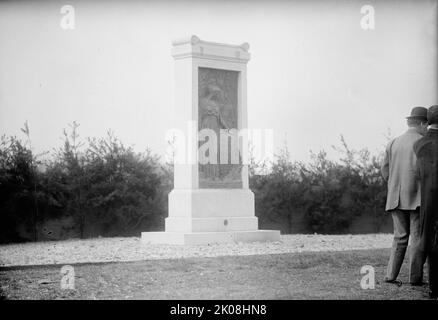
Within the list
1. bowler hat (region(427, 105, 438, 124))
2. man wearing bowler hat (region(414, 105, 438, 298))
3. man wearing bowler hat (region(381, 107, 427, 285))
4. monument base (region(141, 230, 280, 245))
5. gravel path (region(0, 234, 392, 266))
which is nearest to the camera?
man wearing bowler hat (region(414, 105, 438, 298))

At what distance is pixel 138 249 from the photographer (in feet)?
49.2

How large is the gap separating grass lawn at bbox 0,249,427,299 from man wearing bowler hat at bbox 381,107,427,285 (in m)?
0.28

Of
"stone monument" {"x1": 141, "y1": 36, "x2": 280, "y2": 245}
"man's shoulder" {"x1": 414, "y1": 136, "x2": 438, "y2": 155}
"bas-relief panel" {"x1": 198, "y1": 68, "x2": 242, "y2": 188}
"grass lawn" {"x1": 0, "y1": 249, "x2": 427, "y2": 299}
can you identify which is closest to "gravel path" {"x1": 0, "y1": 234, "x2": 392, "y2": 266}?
"stone monument" {"x1": 141, "y1": 36, "x2": 280, "y2": 245}

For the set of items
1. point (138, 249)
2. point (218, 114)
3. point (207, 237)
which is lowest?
point (138, 249)

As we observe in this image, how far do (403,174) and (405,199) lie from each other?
0.36 m

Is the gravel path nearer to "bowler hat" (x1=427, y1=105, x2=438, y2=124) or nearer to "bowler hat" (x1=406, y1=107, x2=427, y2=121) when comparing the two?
"bowler hat" (x1=406, y1=107, x2=427, y2=121)

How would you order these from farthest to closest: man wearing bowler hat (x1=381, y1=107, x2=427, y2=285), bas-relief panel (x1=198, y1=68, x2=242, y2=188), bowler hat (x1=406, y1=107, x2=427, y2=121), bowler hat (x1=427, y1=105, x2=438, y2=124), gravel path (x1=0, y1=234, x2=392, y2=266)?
bas-relief panel (x1=198, y1=68, x2=242, y2=188) → gravel path (x1=0, y1=234, x2=392, y2=266) → bowler hat (x1=406, y1=107, x2=427, y2=121) → man wearing bowler hat (x1=381, y1=107, x2=427, y2=285) → bowler hat (x1=427, y1=105, x2=438, y2=124)

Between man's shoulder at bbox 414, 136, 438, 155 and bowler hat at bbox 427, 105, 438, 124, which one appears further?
bowler hat at bbox 427, 105, 438, 124

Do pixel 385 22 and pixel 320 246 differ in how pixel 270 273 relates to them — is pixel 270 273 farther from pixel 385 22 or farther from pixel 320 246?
pixel 385 22

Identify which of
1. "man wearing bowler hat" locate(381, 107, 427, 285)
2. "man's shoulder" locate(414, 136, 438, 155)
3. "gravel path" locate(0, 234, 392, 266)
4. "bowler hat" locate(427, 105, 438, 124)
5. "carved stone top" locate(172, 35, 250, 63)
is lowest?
"gravel path" locate(0, 234, 392, 266)

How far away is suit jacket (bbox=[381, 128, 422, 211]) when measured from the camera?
9703 millimetres

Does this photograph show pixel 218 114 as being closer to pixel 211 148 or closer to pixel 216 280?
pixel 211 148

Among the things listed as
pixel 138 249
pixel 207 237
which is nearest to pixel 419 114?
pixel 138 249

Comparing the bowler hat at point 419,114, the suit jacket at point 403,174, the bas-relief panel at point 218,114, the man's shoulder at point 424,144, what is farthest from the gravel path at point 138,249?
the man's shoulder at point 424,144
